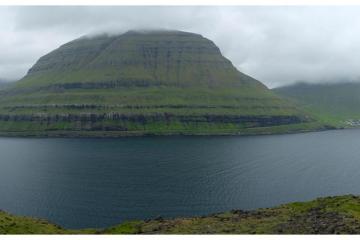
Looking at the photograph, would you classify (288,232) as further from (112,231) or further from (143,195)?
(143,195)

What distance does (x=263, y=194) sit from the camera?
591 ft

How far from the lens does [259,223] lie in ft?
356

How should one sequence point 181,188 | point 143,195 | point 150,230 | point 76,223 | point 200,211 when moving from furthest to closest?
point 181,188, point 143,195, point 200,211, point 76,223, point 150,230

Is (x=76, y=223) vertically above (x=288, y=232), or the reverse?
(x=288, y=232)

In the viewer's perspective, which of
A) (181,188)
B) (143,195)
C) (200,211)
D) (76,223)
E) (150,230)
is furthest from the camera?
(181,188)

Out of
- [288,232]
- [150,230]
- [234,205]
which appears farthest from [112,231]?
[234,205]

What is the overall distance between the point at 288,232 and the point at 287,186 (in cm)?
10591

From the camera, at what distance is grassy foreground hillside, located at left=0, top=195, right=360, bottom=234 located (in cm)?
9731

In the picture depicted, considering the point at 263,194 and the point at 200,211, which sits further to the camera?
the point at 263,194

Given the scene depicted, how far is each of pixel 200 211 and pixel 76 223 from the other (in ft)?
136

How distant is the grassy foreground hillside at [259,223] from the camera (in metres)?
97.3

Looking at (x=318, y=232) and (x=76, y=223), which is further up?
(x=318, y=232)

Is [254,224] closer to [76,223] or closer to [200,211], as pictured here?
[200,211]

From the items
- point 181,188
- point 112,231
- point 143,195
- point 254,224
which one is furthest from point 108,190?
point 254,224
